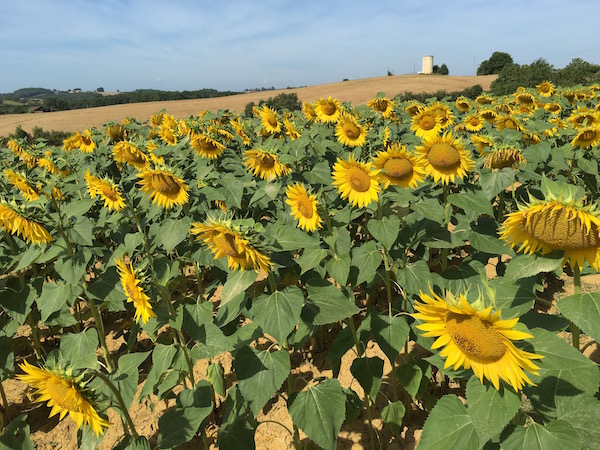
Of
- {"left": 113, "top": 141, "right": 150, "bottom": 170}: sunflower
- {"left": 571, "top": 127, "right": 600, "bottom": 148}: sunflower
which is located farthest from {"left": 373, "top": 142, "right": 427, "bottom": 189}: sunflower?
{"left": 113, "top": 141, "right": 150, "bottom": 170}: sunflower

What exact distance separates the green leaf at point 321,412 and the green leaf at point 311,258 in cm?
68

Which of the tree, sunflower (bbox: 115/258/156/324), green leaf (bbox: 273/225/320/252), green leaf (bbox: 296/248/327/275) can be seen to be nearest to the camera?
green leaf (bbox: 273/225/320/252)

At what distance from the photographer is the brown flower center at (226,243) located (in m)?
1.81

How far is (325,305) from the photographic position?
2021 mm

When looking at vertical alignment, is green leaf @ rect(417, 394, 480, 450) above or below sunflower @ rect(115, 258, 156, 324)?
below

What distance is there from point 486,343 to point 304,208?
1.64 metres

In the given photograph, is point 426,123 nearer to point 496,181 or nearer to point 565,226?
point 496,181

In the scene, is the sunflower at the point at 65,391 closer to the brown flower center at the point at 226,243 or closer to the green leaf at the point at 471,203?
the brown flower center at the point at 226,243

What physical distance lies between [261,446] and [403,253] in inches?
75.3

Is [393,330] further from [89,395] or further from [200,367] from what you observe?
[200,367]

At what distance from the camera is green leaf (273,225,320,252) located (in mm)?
1845

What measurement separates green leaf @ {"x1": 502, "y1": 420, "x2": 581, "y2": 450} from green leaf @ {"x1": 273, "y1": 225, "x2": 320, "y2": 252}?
3.63ft

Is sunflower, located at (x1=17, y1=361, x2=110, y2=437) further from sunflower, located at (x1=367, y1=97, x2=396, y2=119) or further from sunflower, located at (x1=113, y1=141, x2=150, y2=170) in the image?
sunflower, located at (x1=367, y1=97, x2=396, y2=119)

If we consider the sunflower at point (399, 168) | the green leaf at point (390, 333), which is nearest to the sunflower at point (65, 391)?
the green leaf at point (390, 333)
